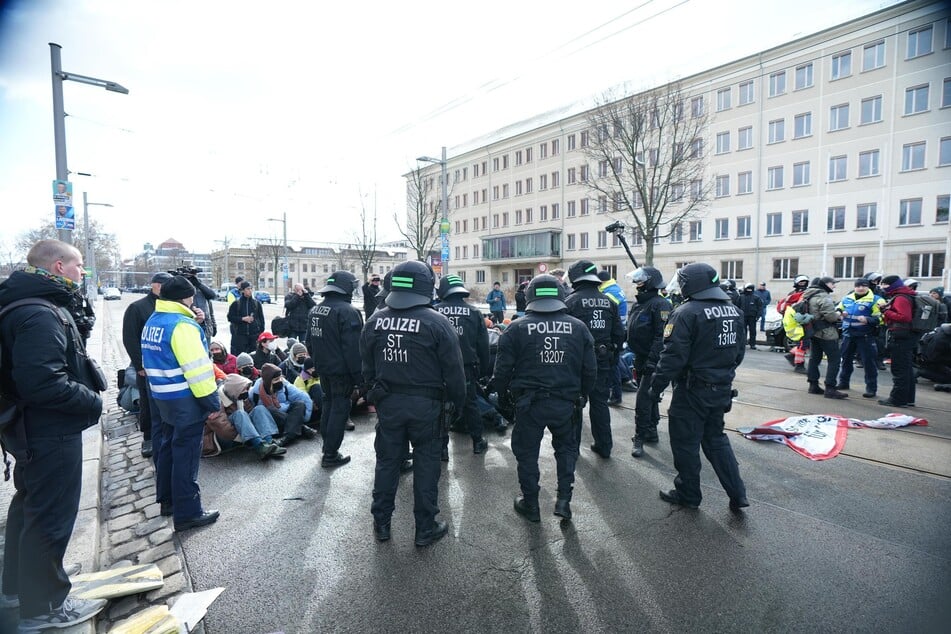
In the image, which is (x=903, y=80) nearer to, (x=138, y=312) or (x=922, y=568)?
(x=922, y=568)

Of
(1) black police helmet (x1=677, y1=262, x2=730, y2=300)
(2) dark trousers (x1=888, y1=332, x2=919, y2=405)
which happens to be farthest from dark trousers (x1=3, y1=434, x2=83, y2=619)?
(2) dark trousers (x1=888, y1=332, x2=919, y2=405)

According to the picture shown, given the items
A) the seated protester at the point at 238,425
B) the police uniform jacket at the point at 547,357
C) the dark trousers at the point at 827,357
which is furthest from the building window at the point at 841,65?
the seated protester at the point at 238,425

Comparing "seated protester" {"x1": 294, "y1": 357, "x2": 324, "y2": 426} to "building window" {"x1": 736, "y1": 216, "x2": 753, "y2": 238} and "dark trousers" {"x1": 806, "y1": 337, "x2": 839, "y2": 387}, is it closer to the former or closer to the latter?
"dark trousers" {"x1": 806, "y1": 337, "x2": 839, "y2": 387}

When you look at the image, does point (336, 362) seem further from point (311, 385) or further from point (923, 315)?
point (923, 315)

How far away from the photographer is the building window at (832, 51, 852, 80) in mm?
30961

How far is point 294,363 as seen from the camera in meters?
7.19

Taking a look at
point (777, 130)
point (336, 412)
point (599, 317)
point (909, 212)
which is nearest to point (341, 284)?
point (336, 412)

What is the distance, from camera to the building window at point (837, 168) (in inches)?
1259

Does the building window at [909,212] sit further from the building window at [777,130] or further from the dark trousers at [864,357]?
the dark trousers at [864,357]

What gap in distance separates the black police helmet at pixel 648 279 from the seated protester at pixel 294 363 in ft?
15.2

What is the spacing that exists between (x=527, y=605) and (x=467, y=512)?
1268 mm

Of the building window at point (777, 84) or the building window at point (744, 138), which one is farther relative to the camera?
the building window at point (744, 138)

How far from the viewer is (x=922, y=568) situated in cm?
322

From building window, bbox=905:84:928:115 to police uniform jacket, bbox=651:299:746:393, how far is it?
36.2 m
